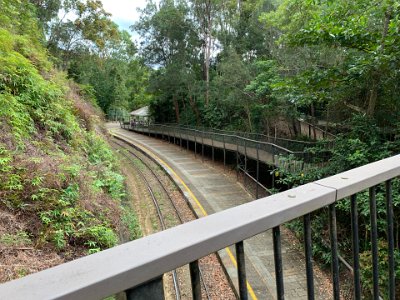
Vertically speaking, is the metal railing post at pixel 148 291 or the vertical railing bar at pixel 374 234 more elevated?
the metal railing post at pixel 148 291

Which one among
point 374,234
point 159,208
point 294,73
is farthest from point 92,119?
point 374,234

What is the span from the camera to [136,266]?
71cm

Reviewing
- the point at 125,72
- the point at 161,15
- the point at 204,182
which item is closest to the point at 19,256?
the point at 204,182

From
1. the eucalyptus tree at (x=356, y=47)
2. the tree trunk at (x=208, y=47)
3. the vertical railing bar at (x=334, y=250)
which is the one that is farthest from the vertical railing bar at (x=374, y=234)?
the tree trunk at (x=208, y=47)

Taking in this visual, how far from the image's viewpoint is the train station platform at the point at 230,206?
735 cm

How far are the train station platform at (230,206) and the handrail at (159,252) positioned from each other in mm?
6753

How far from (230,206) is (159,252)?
40.6 ft

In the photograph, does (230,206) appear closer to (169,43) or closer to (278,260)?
(278,260)

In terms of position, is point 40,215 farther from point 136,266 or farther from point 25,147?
point 136,266

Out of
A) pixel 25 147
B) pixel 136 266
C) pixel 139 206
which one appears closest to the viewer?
pixel 136 266

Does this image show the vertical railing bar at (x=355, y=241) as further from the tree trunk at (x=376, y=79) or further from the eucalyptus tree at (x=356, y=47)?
the tree trunk at (x=376, y=79)

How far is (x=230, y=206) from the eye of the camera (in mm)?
12844

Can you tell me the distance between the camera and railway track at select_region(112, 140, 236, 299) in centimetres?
757

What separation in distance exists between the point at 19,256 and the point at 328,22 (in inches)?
331
